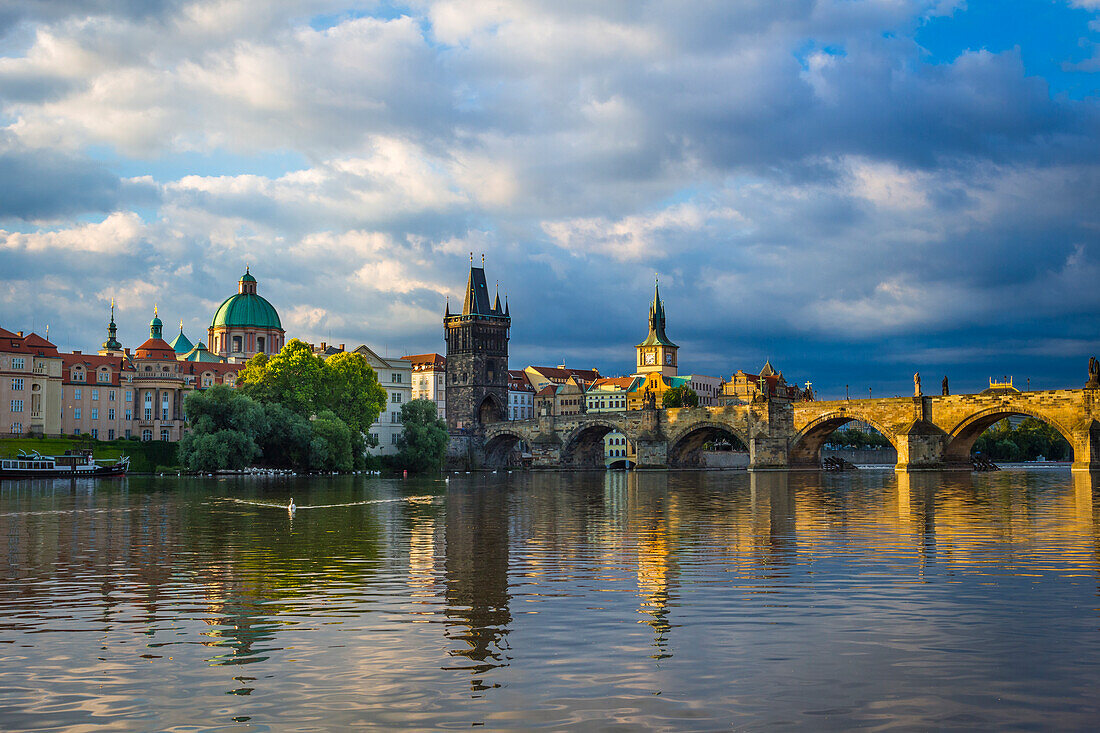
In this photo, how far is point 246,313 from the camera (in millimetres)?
155875

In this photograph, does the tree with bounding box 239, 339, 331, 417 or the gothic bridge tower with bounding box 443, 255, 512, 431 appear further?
the gothic bridge tower with bounding box 443, 255, 512, 431

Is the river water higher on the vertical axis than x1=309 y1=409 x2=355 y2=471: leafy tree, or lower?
lower

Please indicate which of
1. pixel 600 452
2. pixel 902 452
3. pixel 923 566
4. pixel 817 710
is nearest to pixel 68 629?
pixel 817 710

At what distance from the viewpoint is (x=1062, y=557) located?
1831cm

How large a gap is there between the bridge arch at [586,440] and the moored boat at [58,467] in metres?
54.3

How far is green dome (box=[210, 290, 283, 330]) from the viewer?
6112 inches

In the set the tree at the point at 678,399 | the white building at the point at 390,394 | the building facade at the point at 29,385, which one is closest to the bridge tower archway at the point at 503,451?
the white building at the point at 390,394

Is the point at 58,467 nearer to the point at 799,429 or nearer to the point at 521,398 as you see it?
the point at 799,429

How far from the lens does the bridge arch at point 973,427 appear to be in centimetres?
7738

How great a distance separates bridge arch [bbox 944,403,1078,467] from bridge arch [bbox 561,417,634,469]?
39.3 meters

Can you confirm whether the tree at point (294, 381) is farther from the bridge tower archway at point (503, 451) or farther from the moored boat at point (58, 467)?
the bridge tower archway at point (503, 451)

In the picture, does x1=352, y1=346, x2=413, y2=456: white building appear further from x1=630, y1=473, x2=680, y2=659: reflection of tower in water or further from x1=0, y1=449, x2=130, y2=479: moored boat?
x1=630, y1=473, x2=680, y2=659: reflection of tower in water

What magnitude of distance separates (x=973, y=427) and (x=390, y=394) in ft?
238

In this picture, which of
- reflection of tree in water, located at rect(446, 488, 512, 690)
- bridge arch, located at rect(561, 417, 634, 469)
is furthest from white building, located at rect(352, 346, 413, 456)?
reflection of tree in water, located at rect(446, 488, 512, 690)
